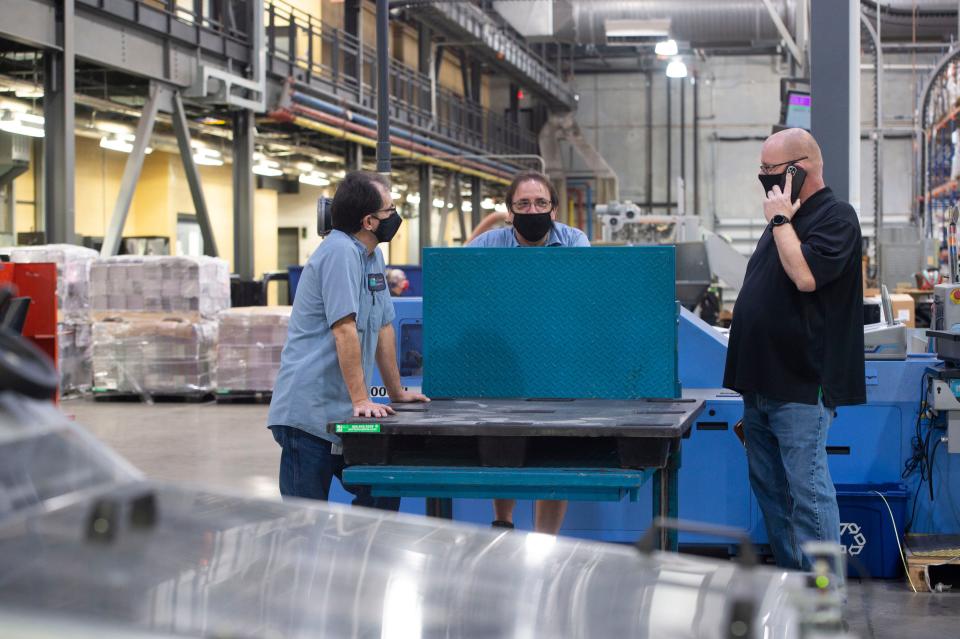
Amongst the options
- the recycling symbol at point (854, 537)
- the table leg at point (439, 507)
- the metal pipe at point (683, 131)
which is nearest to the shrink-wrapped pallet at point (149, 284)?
the table leg at point (439, 507)

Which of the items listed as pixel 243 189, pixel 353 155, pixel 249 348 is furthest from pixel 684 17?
pixel 249 348

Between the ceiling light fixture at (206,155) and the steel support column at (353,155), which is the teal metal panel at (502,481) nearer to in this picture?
the ceiling light fixture at (206,155)

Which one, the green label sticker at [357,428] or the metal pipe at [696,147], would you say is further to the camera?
the metal pipe at [696,147]

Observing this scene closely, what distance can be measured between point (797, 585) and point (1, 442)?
1.26 metres

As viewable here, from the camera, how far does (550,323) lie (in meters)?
4.10

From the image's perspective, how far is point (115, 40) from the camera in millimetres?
13156

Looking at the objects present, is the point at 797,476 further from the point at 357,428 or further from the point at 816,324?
the point at 357,428

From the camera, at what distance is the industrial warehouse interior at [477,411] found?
1731 mm

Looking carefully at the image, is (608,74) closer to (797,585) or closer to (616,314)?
(616,314)

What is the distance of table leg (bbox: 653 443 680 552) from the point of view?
368 centimetres

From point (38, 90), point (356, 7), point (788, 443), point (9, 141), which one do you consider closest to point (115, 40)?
point (38, 90)

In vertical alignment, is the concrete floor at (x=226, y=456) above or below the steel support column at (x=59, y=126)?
below

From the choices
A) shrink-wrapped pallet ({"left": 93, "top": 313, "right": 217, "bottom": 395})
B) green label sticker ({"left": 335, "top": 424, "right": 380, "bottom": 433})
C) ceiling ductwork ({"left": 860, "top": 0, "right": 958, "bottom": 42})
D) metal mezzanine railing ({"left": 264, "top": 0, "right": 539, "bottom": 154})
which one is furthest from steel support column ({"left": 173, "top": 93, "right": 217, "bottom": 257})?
ceiling ductwork ({"left": 860, "top": 0, "right": 958, "bottom": 42})

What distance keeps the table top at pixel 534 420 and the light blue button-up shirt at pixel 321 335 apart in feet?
0.87
